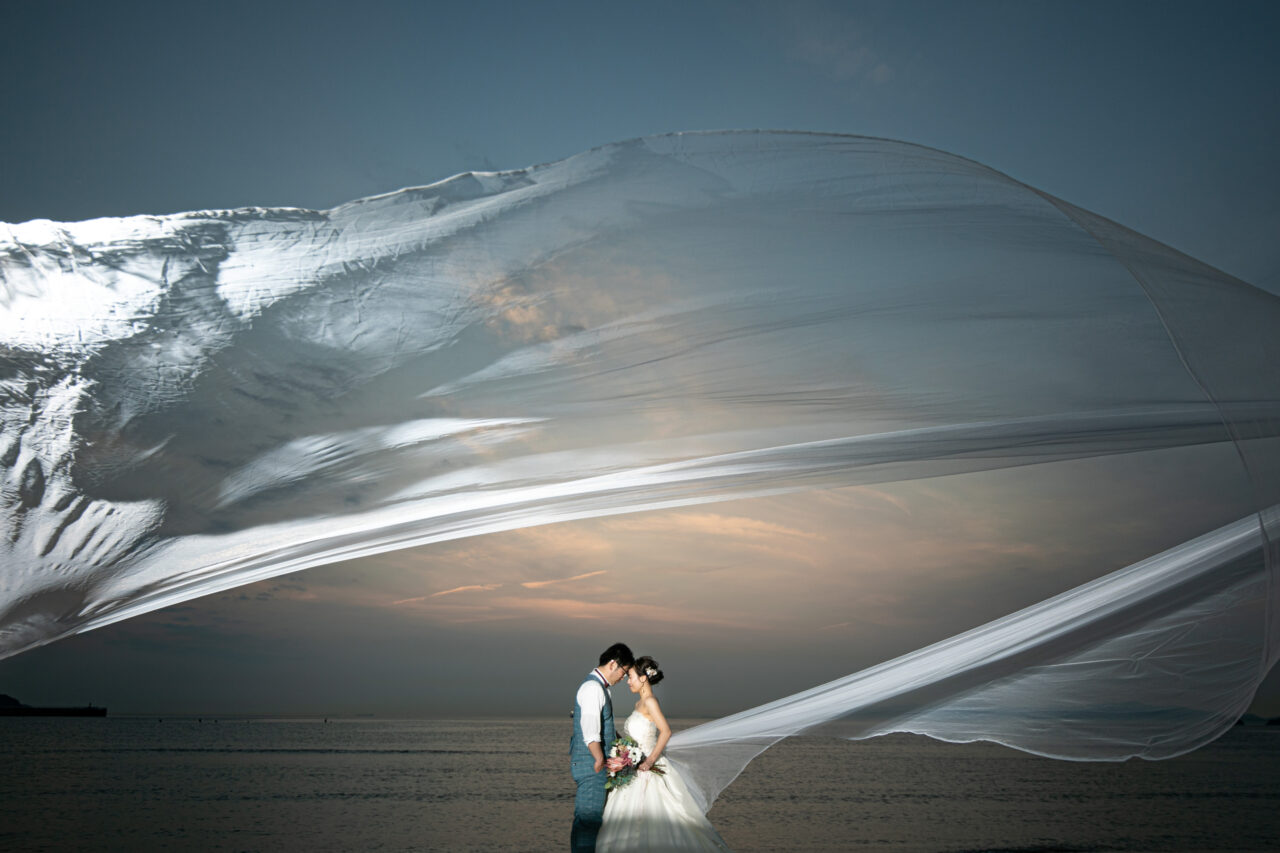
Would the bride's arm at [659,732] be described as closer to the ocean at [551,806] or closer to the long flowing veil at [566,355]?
the long flowing veil at [566,355]

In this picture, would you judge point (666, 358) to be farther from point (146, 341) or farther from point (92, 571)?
point (92, 571)

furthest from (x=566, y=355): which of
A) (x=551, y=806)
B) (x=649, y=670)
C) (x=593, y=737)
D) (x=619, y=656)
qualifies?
(x=551, y=806)

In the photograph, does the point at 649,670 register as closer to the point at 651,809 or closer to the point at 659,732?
the point at 659,732

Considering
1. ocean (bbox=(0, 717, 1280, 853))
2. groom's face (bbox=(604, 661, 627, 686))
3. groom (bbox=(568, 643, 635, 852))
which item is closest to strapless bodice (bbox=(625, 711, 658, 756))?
groom (bbox=(568, 643, 635, 852))

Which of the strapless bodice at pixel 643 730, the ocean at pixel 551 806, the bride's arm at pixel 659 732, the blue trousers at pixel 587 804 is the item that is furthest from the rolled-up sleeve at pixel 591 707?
the ocean at pixel 551 806

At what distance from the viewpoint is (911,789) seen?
27.3m

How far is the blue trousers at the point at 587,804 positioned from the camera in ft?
15.7

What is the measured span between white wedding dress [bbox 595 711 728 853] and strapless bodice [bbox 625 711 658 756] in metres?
0.14

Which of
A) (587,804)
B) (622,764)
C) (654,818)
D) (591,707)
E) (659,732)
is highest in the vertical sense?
(591,707)

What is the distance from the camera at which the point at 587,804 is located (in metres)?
4.82

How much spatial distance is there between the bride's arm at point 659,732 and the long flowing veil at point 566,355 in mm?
1947

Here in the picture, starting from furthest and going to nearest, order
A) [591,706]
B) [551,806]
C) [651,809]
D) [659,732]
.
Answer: [551,806] → [659,732] → [651,809] → [591,706]

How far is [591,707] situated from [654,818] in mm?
761

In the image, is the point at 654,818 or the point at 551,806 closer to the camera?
the point at 654,818
